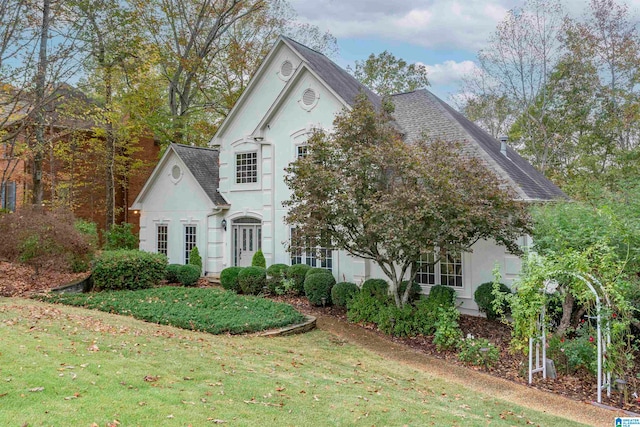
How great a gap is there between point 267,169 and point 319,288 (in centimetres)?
569

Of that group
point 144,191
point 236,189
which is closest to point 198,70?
point 144,191

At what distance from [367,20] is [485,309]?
16382 millimetres

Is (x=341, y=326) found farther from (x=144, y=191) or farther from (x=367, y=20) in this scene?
(x=367, y=20)

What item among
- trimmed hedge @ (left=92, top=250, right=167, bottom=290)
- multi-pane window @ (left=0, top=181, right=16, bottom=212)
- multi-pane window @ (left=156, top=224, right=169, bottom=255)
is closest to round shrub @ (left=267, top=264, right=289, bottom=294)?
trimmed hedge @ (left=92, top=250, right=167, bottom=290)

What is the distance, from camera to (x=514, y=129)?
3030 centimetres

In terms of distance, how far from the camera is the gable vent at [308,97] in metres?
16.6

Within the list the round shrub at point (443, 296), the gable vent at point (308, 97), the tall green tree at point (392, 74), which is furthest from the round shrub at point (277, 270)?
the tall green tree at point (392, 74)

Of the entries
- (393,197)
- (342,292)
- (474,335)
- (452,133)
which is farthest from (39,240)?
(452,133)

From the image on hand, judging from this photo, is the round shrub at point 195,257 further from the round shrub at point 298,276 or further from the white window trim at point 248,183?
the round shrub at point 298,276

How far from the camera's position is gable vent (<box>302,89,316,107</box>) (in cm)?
1659

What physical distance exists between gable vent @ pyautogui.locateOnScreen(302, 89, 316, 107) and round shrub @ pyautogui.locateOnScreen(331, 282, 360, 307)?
275 inches

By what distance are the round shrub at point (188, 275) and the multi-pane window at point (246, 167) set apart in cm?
405

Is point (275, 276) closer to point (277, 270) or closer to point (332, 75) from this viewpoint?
point (277, 270)

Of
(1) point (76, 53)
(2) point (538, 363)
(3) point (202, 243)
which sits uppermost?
(1) point (76, 53)
